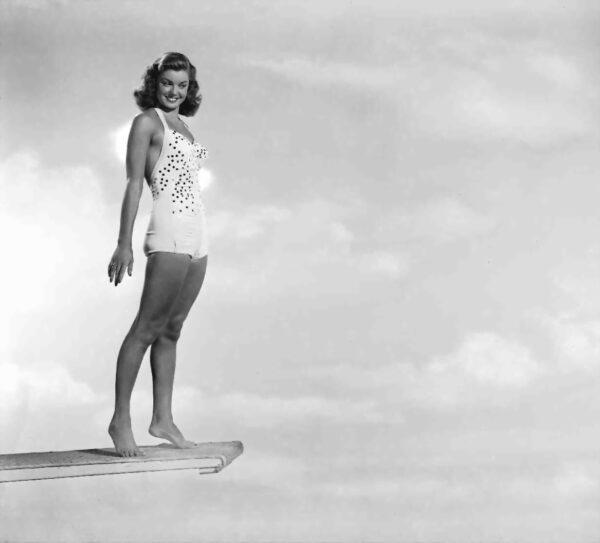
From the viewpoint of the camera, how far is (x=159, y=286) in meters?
5.20

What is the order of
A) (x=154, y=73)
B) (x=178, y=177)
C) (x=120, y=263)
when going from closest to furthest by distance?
(x=120, y=263), (x=178, y=177), (x=154, y=73)

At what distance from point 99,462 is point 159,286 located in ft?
2.72

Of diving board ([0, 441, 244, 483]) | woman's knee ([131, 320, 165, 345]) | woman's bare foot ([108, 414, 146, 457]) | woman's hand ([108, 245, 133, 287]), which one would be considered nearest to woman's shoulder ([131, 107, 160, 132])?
woman's hand ([108, 245, 133, 287])

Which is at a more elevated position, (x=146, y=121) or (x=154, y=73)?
(x=154, y=73)

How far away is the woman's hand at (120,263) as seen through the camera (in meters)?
5.07

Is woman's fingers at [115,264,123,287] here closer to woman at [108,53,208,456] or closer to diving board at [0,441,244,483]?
woman at [108,53,208,456]

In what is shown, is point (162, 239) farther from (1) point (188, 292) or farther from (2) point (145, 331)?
(2) point (145, 331)

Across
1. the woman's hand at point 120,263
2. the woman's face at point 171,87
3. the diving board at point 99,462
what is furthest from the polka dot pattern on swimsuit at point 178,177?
the diving board at point 99,462

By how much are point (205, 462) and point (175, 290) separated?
0.81 meters

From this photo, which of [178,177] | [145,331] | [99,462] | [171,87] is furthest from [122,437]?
[171,87]

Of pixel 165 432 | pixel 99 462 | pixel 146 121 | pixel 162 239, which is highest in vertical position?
pixel 146 121

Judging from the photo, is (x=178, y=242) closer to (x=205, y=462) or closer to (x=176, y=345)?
(x=176, y=345)

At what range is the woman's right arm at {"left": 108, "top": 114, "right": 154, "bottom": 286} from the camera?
16.7ft

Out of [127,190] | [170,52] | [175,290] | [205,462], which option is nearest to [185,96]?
[170,52]
